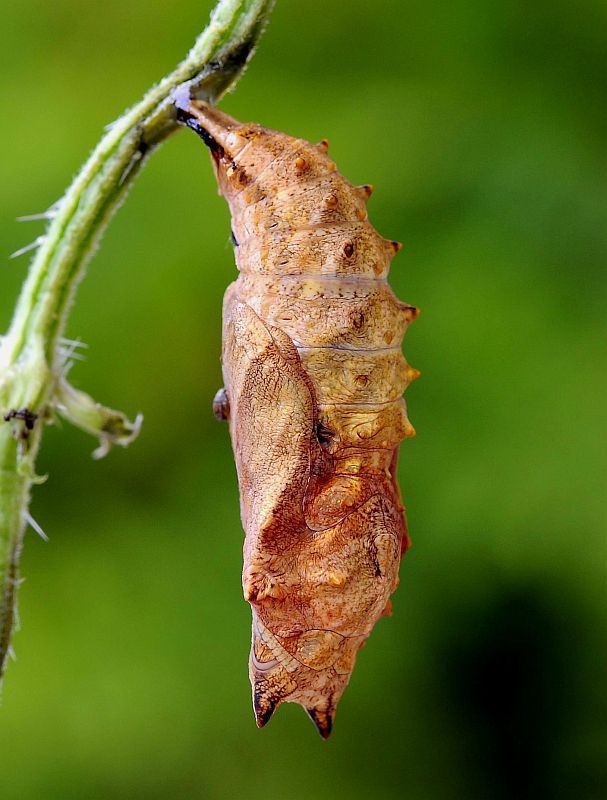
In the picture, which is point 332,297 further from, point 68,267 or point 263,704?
point 263,704

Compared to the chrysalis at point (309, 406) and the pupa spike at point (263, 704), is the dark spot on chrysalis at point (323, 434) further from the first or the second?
the pupa spike at point (263, 704)

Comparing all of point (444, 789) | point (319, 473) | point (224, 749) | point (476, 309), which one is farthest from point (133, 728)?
point (319, 473)

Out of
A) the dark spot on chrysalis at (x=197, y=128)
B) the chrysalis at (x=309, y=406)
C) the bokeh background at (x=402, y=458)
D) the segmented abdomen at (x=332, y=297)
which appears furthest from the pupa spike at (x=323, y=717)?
the bokeh background at (x=402, y=458)

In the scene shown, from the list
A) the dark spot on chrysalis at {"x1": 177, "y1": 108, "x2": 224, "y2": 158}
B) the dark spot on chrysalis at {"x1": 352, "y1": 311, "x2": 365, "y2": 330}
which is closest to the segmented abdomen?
the dark spot on chrysalis at {"x1": 352, "y1": 311, "x2": 365, "y2": 330}

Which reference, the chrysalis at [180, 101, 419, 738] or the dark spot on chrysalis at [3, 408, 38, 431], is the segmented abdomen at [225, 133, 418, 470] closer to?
the chrysalis at [180, 101, 419, 738]

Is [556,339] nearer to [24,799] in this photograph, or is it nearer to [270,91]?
[270,91]

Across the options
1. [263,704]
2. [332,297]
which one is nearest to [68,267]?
[332,297]
